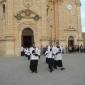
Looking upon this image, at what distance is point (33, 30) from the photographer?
143 ft

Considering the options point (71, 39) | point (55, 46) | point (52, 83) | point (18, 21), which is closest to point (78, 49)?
point (71, 39)

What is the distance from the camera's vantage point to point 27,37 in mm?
45188

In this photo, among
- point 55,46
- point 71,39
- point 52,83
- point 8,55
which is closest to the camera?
point 52,83

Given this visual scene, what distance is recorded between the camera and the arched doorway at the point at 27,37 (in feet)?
144

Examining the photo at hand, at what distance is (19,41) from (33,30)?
2600 millimetres

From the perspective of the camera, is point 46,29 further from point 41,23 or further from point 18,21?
point 18,21

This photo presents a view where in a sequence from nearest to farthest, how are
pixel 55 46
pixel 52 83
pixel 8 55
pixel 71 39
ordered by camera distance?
pixel 52 83
pixel 55 46
pixel 8 55
pixel 71 39

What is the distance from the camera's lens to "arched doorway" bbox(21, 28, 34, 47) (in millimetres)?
43938

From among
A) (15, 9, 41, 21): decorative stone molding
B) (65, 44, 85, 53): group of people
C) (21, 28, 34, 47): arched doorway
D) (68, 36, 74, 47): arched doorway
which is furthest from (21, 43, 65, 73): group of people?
(68, 36, 74, 47): arched doorway

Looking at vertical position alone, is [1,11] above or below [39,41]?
above

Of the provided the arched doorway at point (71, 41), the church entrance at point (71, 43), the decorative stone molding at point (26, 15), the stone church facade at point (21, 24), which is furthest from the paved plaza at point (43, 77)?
the arched doorway at point (71, 41)

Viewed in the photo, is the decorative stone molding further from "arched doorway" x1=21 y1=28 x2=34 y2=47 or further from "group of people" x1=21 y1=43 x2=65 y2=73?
"group of people" x1=21 y1=43 x2=65 y2=73

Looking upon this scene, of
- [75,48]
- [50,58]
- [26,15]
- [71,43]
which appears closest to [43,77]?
[50,58]

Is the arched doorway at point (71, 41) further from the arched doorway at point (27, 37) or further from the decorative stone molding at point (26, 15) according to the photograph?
the decorative stone molding at point (26, 15)
